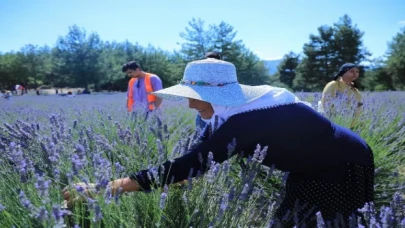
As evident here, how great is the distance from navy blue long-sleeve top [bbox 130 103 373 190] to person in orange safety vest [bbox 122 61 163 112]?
10.4ft

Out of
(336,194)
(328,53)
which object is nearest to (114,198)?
(336,194)

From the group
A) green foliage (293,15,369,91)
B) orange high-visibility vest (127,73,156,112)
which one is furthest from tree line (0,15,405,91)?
orange high-visibility vest (127,73,156,112)

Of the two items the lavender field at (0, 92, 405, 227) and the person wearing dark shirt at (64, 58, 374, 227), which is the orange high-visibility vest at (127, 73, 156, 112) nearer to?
the lavender field at (0, 92, 405, 227)

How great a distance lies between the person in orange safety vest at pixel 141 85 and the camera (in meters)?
4.66

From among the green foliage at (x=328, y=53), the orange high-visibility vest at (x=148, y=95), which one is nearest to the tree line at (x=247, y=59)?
the green foliage at (x=328, y=53)

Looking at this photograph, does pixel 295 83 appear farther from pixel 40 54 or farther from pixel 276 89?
pixel 276 89

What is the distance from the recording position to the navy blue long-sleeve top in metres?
1.32

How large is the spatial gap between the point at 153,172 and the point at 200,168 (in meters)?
0.25

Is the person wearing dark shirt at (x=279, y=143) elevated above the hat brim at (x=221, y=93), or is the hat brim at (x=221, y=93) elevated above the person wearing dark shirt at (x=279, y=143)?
the hat brim at (x=221, y=93)

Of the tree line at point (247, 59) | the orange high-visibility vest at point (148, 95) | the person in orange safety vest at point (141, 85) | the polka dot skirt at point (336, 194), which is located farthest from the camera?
the tree line at point (247, 59)

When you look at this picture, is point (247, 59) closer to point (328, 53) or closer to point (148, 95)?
point (328, 53)

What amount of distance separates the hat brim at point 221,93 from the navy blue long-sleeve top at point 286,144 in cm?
7

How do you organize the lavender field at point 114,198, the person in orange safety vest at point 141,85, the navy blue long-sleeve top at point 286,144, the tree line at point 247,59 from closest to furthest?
the lavender field at point 114,198, the navy blue long-sleeve top at point 286,144, the person in orange safety vest at point 141,85, the tree line at point 247,59

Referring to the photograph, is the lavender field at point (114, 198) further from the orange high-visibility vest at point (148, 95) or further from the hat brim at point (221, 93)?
the orange high-visibility vest at point (148, 95)
